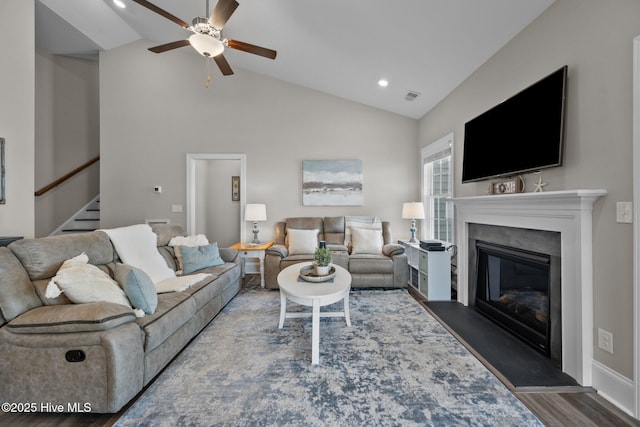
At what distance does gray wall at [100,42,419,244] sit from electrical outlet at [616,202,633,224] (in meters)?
3.14

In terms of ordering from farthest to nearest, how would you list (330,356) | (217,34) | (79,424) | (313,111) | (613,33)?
(313,111), (217,34), (330,356), (613,33), (79,424)

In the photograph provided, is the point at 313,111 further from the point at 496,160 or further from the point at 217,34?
the point at 496,160

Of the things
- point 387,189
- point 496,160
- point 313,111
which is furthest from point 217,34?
point 387,189

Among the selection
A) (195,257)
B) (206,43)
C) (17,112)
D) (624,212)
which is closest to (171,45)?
(206,43)

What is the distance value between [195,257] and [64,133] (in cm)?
406

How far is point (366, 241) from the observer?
13.1 feet

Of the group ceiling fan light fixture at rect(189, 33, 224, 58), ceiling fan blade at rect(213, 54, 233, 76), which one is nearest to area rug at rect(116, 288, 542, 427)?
ceiling fan light fixture at rect(189, 33, 224, 58)

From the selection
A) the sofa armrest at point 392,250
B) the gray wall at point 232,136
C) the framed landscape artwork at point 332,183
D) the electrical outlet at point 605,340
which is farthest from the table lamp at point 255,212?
the electrical outlet at point 605,340

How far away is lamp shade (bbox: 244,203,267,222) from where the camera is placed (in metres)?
4.18

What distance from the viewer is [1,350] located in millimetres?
1465

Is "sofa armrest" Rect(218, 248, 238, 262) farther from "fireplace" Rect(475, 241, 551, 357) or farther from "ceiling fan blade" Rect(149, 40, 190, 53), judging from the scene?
"fireplace" Rect(475, 241, 551, 357)

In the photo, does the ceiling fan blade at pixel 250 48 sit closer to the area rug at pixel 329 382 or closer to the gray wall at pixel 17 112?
the gray wall at pixel 17 112

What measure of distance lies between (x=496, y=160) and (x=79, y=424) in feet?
12.0

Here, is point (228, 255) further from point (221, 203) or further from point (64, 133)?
point (64, 133)
